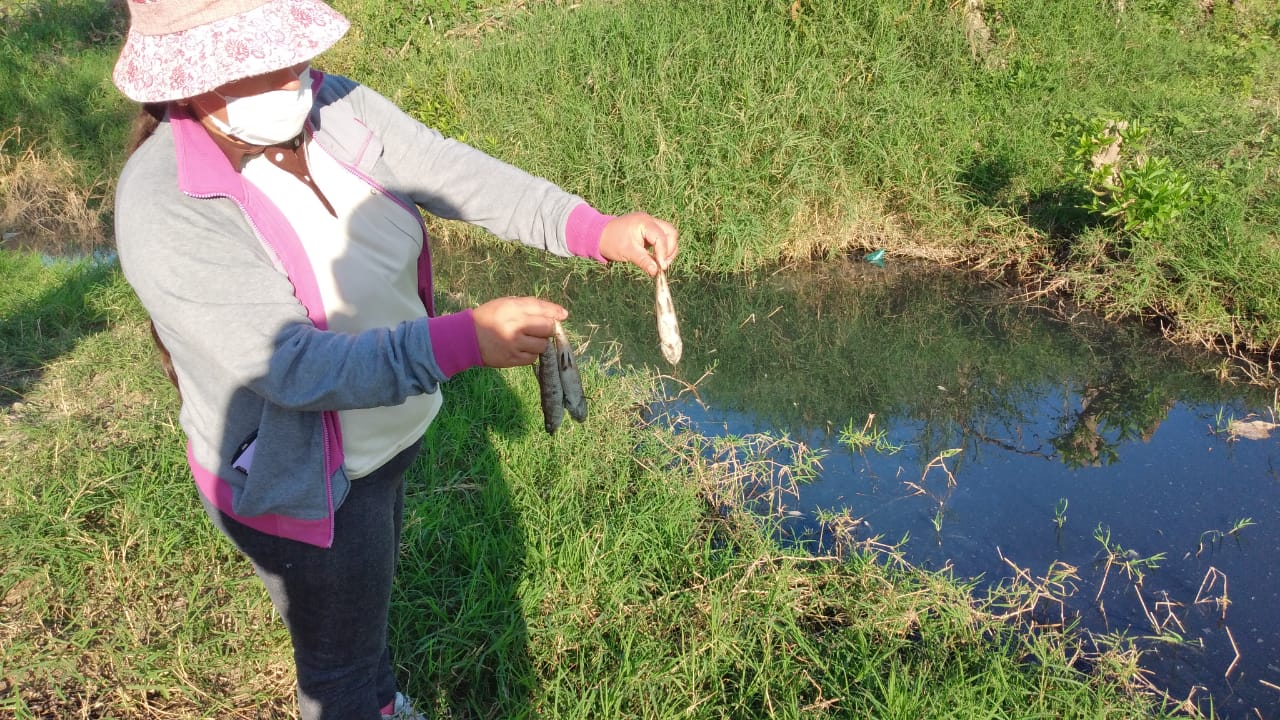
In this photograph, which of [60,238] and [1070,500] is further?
[60,238]

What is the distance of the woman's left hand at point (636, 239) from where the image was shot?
221cm

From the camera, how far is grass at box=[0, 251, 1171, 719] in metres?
2.79

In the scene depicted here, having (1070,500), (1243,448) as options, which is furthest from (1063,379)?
(1070,500)

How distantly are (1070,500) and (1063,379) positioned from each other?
1.34m

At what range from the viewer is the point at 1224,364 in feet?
16.9

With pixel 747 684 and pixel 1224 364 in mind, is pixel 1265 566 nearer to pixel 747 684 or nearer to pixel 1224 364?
pixel 1224 364

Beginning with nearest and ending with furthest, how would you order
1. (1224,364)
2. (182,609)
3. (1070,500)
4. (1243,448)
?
(182,609) → (1070,500) → (1243,448) → (1224,364)

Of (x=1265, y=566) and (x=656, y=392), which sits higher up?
(x=1265, y=566)

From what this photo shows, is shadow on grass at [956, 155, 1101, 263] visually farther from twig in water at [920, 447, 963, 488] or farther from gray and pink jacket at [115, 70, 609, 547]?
gray and pink jacket at [115, 70, 609, 547]

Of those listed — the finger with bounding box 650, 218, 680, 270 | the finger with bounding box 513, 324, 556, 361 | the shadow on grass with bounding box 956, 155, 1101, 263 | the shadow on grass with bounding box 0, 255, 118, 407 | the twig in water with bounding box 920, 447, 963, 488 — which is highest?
the finger with bounding box 513, 324, 556, 361

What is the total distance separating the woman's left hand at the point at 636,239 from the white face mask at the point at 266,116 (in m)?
0.75

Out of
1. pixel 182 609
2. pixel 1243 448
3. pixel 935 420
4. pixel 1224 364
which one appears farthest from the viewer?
pixel 1224 364

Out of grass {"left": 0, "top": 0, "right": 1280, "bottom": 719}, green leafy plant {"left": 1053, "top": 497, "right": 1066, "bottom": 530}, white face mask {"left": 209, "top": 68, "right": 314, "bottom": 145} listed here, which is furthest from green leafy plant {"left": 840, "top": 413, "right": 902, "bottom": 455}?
white face mask {"left": 209, "top": 68, "right": 314, "bottom": 145}

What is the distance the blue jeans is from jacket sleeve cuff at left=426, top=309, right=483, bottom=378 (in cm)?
51
